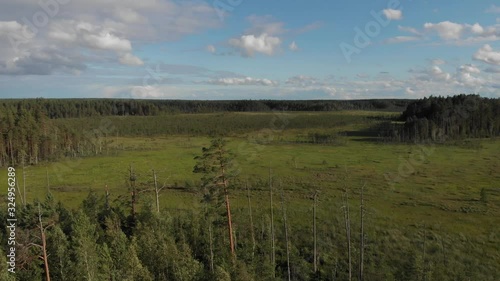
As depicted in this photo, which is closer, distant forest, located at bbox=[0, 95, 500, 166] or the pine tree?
the pine tree

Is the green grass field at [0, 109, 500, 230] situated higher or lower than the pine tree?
lower

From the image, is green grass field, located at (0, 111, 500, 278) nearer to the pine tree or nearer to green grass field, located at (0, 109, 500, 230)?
green grass field, located at (0, 109, 500, 230)

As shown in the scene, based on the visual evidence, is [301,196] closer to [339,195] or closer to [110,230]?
[339,195]

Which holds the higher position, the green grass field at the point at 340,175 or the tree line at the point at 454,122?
the tree line at the point at 454,122

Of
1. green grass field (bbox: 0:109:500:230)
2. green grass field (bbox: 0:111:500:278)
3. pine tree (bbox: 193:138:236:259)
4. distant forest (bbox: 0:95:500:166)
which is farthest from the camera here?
distant forest (bbox: 0:95:500:166)

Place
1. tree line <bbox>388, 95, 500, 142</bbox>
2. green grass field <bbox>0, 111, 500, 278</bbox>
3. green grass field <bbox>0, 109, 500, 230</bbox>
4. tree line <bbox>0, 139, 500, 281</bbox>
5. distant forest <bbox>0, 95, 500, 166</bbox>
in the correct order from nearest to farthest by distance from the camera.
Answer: tree line <bbox>0, 139, 500, 281</bbox> → green grass field <bbox>0, 111, 500, 278</bbox> → green grass field <bbox>0, 109, 500, 230</bbox> → distant forest <bbox>0, 95, 500, 166</bbox> → tree line <bbox>388, 95, 500, 142</bbox>

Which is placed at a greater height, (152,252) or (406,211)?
(152,252)

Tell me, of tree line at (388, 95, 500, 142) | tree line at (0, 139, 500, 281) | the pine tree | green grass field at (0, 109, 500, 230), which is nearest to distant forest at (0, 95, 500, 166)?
tree line at (388, 95, 500, 142)

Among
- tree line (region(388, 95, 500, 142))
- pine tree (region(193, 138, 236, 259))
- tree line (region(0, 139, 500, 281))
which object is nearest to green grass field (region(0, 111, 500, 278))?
tree line (region(0, 139, 500, 281))

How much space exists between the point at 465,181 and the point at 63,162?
9173 centimetres

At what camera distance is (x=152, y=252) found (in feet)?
97.0

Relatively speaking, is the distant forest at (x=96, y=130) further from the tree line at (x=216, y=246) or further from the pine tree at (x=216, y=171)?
the pine tree at (x=216, y=171)

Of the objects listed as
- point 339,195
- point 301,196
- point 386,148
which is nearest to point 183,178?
point 301,196

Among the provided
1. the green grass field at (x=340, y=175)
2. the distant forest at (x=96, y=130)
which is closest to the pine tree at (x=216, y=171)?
the green grass field at (x=340, y=175)
